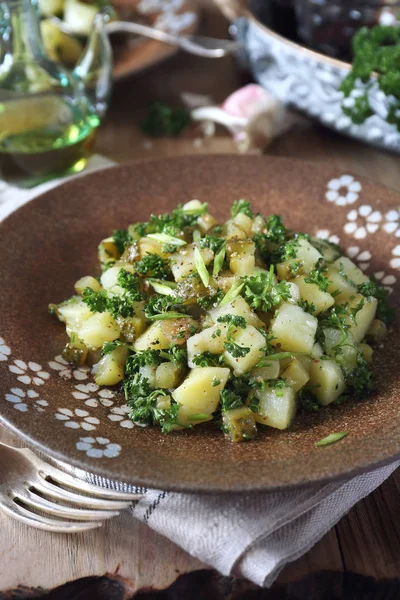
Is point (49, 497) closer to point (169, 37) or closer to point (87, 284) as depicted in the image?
point (87, 284)

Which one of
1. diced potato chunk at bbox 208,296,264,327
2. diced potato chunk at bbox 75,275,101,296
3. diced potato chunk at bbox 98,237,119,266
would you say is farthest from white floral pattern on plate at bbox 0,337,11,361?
diced potato chunk at bbox 208,296,264,327

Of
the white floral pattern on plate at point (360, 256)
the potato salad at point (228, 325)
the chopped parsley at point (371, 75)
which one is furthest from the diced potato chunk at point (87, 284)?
the chopped parsley at point (371, 75)

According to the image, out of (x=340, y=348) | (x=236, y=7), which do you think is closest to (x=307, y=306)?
(x=340, y=348)

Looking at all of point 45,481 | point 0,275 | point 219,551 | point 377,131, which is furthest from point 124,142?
point 219,551

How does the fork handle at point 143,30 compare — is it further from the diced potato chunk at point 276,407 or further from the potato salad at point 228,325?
the diced potato chunk at point 276,407

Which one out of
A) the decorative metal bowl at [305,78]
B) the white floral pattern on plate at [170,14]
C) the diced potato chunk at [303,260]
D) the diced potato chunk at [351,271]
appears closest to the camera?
the diced potato chunk at [303,260]

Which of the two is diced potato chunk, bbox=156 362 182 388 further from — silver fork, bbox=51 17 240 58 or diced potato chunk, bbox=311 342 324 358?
silver fork, bbox=51 17 240 58
